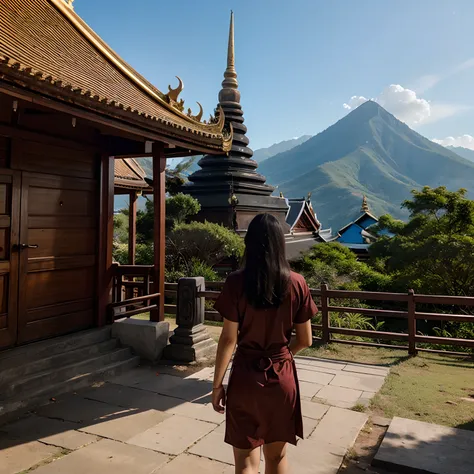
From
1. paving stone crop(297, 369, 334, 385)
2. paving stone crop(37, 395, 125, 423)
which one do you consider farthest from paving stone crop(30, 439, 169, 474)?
paving stone crop(297, 369, 334, 385)

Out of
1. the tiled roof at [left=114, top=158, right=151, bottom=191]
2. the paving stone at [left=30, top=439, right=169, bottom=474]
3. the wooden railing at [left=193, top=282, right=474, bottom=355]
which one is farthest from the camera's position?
the tiled roof at [left=114, top=158, right=151, bottom=191]

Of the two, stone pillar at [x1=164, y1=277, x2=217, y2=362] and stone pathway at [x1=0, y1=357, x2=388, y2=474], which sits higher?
stone pillar at [x1=164, y1=277, x2=217, y2=362]

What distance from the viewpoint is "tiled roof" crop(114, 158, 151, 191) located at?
360 inches

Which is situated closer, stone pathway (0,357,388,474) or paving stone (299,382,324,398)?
stone pathway (0,357,388,474)

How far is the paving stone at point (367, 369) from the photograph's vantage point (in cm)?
589

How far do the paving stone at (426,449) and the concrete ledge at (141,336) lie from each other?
3.17m

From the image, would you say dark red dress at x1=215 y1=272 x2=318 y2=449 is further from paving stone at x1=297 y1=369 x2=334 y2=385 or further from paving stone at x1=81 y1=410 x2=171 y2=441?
paving stone at x1=297 y1=369 x2=334 y2=385

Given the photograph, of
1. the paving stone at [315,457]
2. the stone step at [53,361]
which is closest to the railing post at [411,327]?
the paving stone at [315,457]

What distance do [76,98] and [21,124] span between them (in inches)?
45.0

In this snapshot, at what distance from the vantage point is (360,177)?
176125 mm

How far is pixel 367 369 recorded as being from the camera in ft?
20.0

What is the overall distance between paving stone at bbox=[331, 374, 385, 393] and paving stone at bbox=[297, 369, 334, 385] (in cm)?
9

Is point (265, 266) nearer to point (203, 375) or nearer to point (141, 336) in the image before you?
point (203, 375)

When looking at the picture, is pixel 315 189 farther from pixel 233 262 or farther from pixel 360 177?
pixel 233 262
